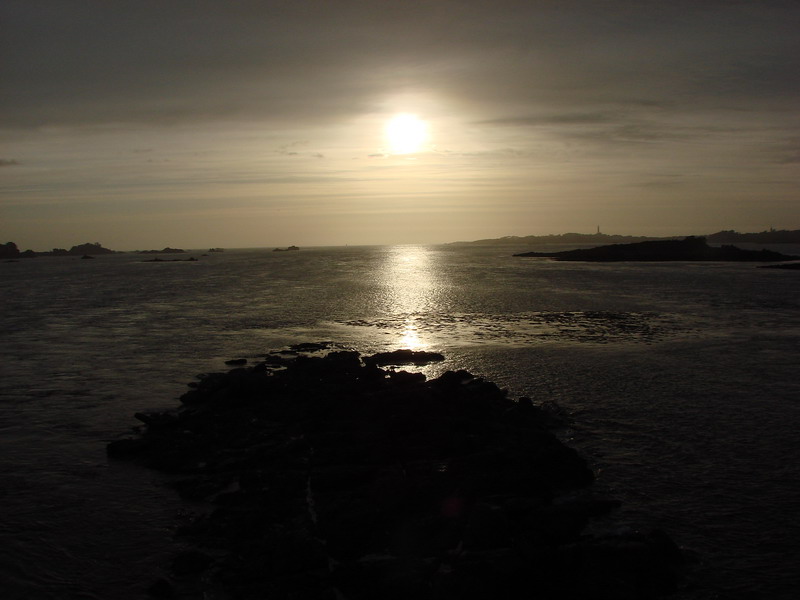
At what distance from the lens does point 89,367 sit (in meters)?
33.3

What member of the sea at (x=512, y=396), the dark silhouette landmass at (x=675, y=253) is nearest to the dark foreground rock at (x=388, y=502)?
the sea at (x=512, y=396)

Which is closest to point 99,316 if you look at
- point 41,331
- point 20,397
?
point 41,331

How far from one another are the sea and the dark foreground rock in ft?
3.40

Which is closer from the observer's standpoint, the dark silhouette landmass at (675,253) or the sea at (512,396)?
the sea at (512,396)

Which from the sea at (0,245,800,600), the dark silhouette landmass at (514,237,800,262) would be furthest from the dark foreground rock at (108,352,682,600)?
the dark silhouette landmass at (514,237,800,262)

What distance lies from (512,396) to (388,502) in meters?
12.9

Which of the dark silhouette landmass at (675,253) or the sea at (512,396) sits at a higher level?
the dark silhouette landmass at (675,253)

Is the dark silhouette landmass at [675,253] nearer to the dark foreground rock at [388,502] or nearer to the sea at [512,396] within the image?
the sea at [512,396]

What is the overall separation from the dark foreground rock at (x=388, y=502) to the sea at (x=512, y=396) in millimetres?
1036

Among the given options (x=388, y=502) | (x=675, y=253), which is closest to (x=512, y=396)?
(x=388, y=502)

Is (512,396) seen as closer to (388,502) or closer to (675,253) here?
(388,502)

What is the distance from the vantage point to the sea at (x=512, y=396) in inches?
517

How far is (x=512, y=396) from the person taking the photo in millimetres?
26031

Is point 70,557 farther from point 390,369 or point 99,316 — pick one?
point 99,316
